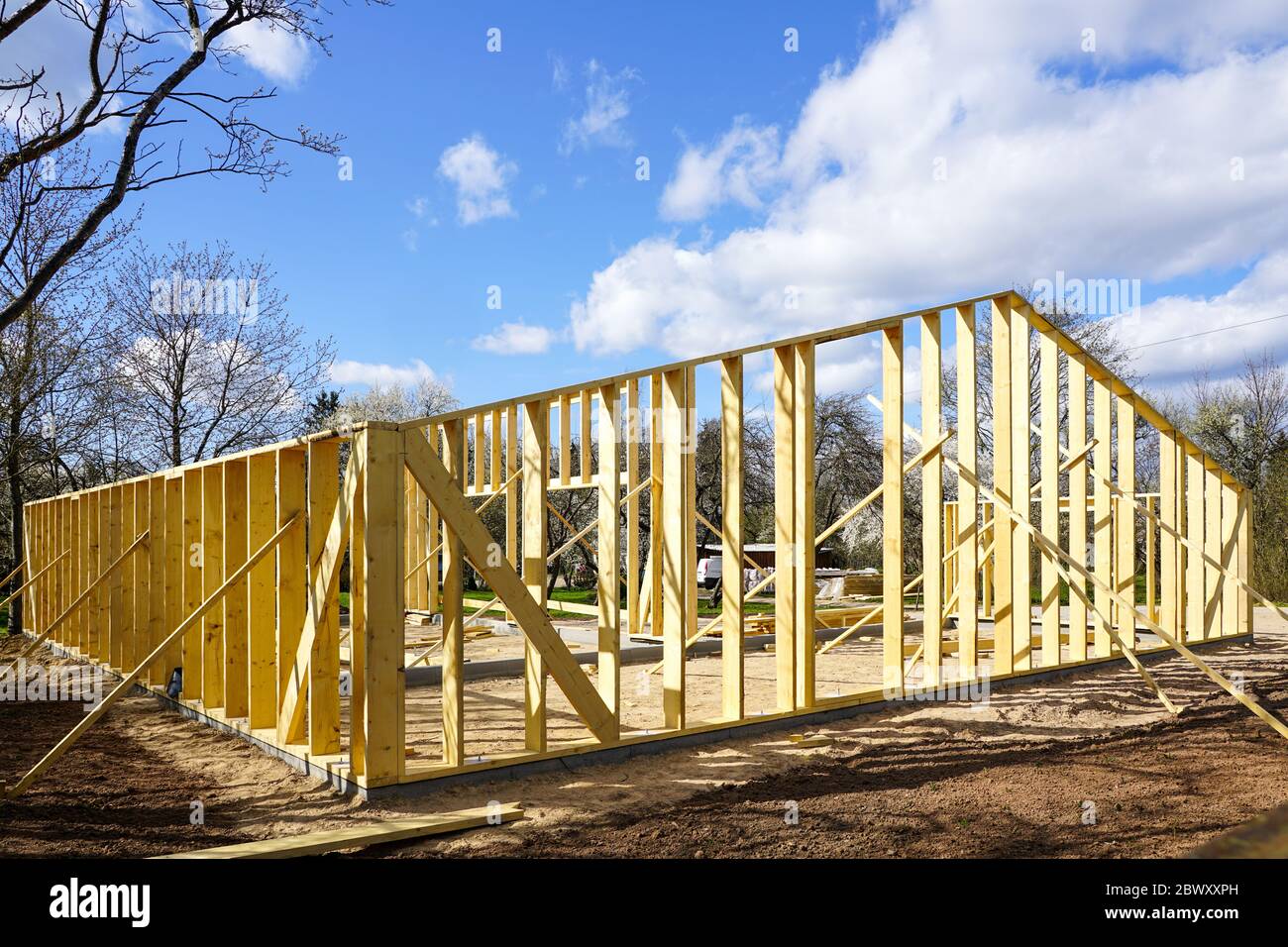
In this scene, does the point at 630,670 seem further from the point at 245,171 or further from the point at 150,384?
the point at 150,384

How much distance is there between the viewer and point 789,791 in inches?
227

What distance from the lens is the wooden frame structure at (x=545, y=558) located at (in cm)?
581

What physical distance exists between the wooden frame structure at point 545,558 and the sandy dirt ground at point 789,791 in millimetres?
365

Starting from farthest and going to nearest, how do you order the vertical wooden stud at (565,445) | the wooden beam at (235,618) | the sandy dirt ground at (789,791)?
the vertical wooden stud at (565,445), the wooden beam at (235,618), the sandy dirt ground at (789,791)

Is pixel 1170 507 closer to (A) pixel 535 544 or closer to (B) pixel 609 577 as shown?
(B) pixel 609 577

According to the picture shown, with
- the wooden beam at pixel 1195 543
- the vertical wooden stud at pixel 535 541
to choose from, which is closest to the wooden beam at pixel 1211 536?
the wooden beam at pixel 1195 543

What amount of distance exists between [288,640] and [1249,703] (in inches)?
296

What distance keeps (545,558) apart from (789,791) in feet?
7.23

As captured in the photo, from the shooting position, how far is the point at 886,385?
27.3 feet

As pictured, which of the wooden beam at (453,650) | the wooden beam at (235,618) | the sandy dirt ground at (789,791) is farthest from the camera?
the wooden beam at (235,618)

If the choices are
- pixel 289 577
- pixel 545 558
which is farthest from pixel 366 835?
pixel 289 577

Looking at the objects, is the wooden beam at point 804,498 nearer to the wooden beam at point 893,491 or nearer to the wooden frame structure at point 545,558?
the wooden frame structure at point 545,558

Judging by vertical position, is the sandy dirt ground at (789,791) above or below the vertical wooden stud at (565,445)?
below

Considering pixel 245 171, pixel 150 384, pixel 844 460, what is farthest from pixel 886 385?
pixel 844 460
